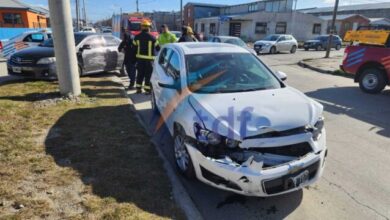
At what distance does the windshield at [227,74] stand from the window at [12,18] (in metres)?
36.7

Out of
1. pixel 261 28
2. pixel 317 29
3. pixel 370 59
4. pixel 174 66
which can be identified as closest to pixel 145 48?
pixel 174 66

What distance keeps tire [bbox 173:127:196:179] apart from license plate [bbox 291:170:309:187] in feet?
3.67

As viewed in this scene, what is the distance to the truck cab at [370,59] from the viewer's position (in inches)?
359

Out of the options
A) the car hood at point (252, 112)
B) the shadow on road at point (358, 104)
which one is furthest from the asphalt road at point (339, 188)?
the car hood at point (252, 112)

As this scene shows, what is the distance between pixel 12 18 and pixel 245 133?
127ft

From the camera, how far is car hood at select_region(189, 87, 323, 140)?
10.5ft

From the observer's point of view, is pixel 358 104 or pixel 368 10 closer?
pixel 358 104

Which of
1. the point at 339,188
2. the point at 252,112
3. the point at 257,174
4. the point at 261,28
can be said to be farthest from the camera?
the point at 261,28

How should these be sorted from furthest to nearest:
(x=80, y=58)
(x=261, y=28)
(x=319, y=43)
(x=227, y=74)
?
(x=261, y=28), (x=319, y=43), (x=80, y=58), (x=227, y=74)

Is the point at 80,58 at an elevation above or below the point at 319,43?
above

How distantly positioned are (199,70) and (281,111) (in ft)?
4.97

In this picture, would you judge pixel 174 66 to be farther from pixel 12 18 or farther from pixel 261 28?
pixel 261 28

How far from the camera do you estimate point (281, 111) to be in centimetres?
350

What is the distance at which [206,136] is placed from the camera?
3.31 metres
